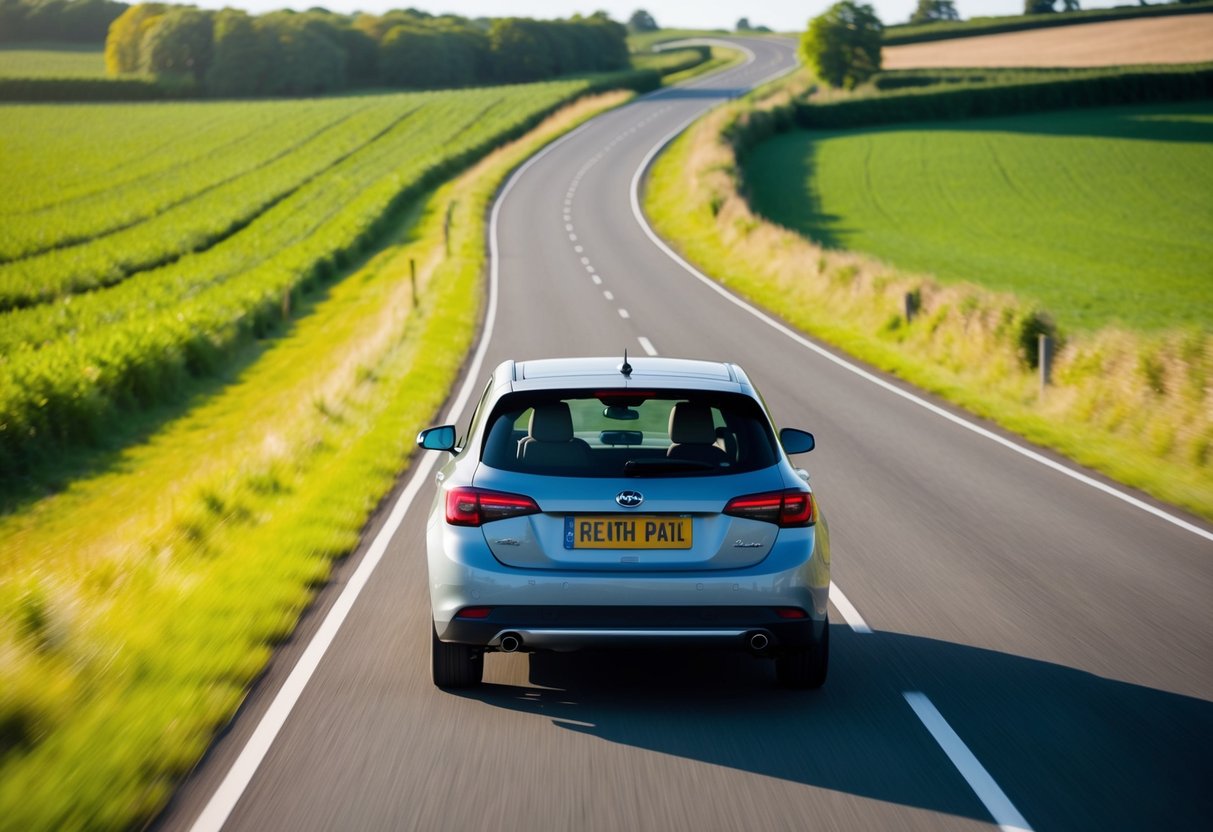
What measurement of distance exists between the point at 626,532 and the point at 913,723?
1.58m

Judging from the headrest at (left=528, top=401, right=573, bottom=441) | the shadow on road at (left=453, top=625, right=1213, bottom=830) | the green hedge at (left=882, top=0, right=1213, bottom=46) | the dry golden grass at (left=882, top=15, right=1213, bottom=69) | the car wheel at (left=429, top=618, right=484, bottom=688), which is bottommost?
the shadow on road at (left=453, top=625, right=1213, bottom=830)

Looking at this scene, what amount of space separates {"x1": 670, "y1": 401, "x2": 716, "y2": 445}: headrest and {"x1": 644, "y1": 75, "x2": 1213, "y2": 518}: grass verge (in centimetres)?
634

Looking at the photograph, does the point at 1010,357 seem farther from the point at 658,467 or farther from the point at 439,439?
the point at 658,467

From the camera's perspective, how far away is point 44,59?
10444 cm

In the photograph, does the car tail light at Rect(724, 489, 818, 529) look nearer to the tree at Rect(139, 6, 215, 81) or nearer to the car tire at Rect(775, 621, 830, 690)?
the car tire at Rect(775, 621, 830, 690)

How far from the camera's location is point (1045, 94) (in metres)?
83.3

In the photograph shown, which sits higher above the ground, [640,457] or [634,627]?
[640,457]

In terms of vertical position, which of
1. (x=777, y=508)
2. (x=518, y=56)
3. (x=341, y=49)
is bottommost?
(x=777, y=508)

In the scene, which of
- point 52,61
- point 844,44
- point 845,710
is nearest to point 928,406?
point 845,710

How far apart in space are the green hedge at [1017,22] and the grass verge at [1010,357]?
8527cm

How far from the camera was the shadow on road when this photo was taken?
16.3 ft

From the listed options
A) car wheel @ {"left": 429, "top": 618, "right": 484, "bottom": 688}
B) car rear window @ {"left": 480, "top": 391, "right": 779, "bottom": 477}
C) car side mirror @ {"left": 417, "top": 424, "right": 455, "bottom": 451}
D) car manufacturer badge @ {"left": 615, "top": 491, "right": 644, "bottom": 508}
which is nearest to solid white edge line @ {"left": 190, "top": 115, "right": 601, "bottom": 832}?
car wheel @ {"left": 429, "top": 618, "right": 484, "bottom": 688}

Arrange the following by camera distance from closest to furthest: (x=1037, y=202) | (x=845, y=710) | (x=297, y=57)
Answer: (x=845, y=710) → (x=1037, y=202) → (x=297, y=57)

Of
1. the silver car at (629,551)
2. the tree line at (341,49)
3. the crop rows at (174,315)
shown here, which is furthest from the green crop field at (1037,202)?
the tree line at (341,49)
